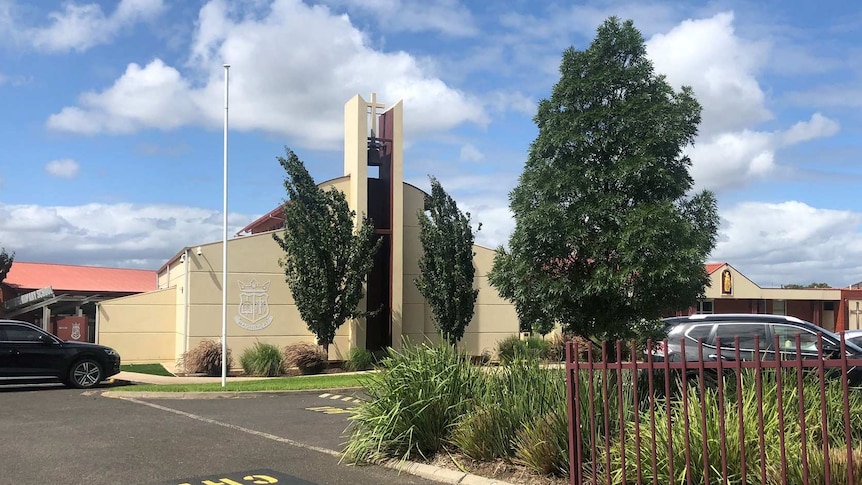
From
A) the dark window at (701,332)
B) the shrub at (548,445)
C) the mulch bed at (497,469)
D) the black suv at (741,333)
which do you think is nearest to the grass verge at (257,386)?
the black suv at (741,333)

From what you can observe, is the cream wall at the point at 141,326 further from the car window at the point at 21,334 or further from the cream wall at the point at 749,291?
the cream wall at the point at 749,291

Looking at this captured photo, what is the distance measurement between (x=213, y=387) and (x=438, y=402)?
1006 cm

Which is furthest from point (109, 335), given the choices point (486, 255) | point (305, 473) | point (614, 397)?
point (614, 397)

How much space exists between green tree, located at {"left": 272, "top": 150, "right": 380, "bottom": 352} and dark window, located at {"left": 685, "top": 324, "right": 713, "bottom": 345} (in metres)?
11.5

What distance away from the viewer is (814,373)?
8156 millimetres

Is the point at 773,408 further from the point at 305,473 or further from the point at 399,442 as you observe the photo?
the point at 305,473

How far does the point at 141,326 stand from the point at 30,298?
6104 mm

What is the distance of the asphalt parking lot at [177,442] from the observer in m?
7.86

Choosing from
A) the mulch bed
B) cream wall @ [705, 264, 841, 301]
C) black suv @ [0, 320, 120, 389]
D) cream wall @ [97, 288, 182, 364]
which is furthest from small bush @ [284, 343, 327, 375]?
cream wall @ [705, 264, 841, 301]

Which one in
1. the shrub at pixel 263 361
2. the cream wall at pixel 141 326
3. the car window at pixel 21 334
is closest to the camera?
the car window at pixel 21 334

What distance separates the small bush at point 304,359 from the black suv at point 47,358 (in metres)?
5.92

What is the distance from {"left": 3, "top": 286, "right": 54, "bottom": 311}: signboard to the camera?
1128 inches

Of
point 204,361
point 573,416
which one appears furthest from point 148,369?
point 573,416

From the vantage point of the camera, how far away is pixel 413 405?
8469 mm
